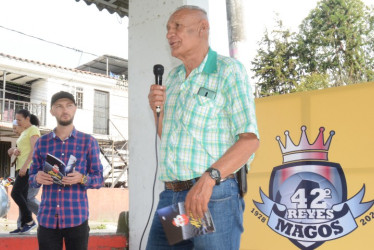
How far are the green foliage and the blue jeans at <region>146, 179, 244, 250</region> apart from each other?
74.7ft

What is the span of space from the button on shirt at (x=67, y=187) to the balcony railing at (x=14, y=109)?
608 inches

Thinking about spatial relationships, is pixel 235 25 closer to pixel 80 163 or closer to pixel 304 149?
pixel 304 149

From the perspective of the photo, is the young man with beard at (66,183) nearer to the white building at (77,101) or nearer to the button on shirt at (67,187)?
the button on shirt at (67,187)

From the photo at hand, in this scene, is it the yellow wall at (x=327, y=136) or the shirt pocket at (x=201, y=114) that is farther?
the yellow wall at (x=327, y=136)

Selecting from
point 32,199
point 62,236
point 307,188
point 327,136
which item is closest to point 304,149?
point 327,136

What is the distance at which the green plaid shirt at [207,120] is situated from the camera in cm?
170

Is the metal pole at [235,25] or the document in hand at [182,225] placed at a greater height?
the metal pole at [235,25]

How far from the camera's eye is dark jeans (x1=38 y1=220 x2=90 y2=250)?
276 cm

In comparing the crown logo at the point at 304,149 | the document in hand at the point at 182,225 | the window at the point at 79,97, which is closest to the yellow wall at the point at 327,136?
the crown logo at the point at 304,149

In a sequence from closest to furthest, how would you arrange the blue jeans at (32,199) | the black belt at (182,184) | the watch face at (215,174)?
the watch face at (215,174) → the black belt at (182,184) → the blue jeans at (32,199)

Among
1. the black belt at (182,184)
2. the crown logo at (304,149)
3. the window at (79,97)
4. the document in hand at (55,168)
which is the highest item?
the window at (79,97)

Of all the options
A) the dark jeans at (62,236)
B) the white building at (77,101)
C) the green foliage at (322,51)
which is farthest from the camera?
the green foliage at (322,51)

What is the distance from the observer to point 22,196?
17.7 ft

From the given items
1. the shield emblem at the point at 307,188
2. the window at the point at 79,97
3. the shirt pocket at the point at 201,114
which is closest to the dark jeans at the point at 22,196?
the shield emblem at the point at 307,188
